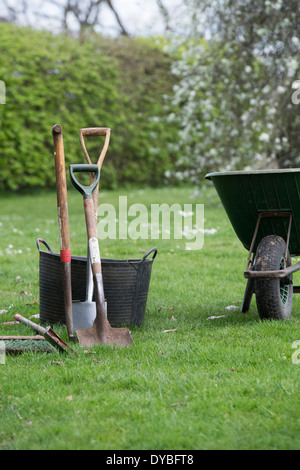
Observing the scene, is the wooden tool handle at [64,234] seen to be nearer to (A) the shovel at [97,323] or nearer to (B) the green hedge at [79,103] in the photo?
(A) the shovel at [97,323]

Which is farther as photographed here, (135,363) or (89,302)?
(89,302)

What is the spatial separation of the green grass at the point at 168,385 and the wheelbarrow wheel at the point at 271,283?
0.26 ft

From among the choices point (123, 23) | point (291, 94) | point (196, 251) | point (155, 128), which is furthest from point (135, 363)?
point (123, 23)

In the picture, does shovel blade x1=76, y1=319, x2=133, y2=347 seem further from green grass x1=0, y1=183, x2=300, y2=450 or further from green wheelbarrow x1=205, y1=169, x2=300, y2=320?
green wheelbarrow x1=205, y1=169, x2=300, y2=320

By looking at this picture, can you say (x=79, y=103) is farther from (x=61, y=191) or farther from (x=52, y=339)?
(x=52, y=339)

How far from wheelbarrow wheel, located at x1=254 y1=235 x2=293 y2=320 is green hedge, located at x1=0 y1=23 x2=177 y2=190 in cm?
705

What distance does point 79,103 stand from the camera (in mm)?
11656

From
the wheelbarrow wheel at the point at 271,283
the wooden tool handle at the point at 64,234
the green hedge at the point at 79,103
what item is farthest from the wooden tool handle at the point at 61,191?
the green hedge at the point at 79,103

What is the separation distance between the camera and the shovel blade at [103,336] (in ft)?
9.41

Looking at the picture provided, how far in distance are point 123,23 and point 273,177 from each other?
15.6 meters

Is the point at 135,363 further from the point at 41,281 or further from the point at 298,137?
the point at 298,137

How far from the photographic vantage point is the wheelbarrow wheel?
312cm

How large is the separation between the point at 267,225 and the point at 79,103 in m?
8.89

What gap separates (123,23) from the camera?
17.5m
